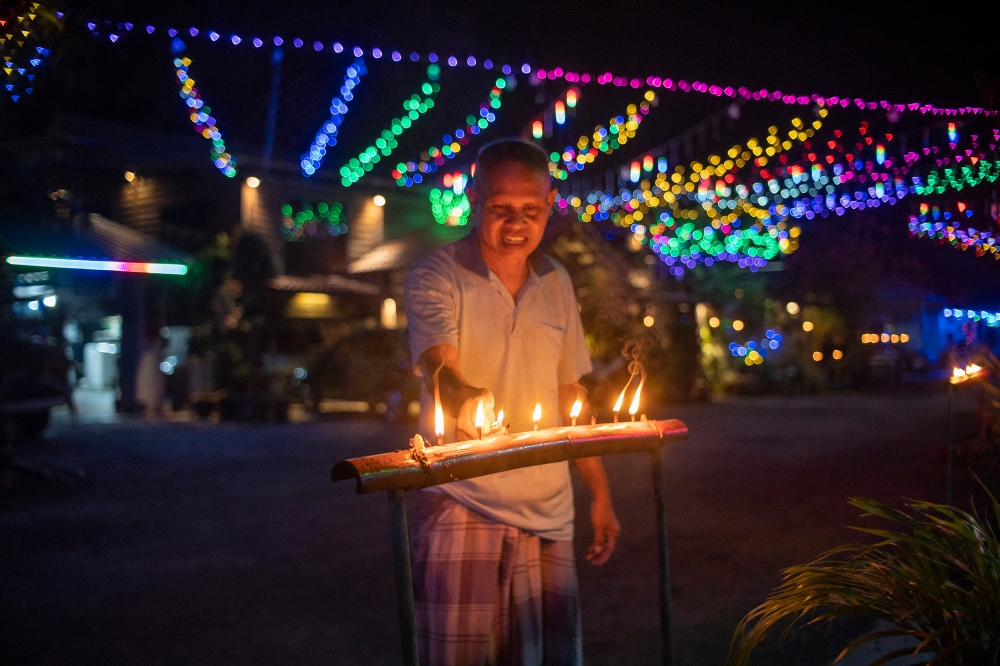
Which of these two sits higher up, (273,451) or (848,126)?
(848,126)

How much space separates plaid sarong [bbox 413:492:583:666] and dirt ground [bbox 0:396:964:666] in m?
0.81

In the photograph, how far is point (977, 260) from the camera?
3.89 meters

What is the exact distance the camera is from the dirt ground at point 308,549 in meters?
4.28

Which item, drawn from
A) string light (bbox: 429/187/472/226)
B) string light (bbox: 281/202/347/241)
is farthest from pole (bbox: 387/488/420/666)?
string light (bbox: 281/202/347/241)

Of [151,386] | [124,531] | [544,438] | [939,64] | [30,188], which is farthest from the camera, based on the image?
[151,386]

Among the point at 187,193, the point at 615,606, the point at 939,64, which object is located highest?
the point at 187,193

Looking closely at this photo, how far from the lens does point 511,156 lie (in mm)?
2480

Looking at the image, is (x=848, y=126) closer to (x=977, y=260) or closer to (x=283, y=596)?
(x=977, y=260)

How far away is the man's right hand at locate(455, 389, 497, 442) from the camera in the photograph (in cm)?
203

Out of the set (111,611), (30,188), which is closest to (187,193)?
(30,188)

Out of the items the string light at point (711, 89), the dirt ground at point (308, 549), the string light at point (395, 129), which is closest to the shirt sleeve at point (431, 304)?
the dirt ground at point (308, 549)

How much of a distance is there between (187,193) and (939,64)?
20.6 metres

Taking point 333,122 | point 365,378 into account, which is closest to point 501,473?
point 333,122

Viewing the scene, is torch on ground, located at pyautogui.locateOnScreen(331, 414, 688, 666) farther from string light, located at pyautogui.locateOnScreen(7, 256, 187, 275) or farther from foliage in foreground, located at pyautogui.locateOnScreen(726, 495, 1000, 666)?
string light, located at pyautogui.locateOnScreen(7, 256, 187, 275)
